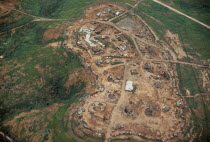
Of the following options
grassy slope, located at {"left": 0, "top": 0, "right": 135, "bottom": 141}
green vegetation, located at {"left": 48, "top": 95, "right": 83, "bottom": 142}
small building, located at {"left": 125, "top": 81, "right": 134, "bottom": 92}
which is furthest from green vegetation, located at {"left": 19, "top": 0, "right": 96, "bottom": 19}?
green vegetation, located at {"left": 48, "top": 95, "right": 83, "bottom": 142}

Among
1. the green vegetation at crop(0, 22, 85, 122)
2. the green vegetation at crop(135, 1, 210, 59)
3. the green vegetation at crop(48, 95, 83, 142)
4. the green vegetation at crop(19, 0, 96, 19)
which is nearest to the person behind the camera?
the green vegetation at crop(48, 95, 83, 142)

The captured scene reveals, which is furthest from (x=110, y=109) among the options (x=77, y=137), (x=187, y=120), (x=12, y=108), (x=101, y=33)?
(x=101, y=33)

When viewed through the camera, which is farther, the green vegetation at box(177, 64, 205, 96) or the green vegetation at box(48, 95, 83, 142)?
the green vegetation at box(177, 64, 205, 96)

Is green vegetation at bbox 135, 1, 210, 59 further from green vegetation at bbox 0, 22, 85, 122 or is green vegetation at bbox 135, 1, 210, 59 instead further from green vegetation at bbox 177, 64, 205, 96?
green vegetation at bbox 0, 22, 85, 122

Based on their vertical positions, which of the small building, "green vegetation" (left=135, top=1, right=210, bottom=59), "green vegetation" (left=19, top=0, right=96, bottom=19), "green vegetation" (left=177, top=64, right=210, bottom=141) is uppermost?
"green vegetation" (left=19, top=0, right=96, bottom=19)

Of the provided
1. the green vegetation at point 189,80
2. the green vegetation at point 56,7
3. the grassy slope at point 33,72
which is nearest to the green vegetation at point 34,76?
the grassy slope at point 33,72

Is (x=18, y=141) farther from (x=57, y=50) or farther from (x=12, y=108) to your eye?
(x=57, y=50)
